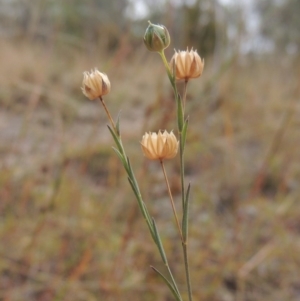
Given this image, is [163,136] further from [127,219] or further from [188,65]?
[127,219]

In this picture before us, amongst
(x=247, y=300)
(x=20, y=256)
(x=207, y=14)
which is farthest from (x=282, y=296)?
(x=207, y=14)

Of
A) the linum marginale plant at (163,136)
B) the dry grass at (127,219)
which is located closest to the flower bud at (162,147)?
Result: the linum marginale plant at (163,136)

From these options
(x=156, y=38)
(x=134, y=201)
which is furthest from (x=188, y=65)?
(x=134, y=201)

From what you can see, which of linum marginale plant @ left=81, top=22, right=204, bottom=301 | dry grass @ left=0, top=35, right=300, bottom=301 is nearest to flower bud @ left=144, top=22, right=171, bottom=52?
linum marginale plant @ left=81, top=22, right=204, bottom=301

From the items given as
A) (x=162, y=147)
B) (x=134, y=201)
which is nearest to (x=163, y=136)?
(x=162, y=147)

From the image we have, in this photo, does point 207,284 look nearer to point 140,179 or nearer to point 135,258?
point 135,258

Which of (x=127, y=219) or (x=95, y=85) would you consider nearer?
(x=95, y=85)

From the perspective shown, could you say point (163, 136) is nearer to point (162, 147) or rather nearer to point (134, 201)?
point (162, 147)

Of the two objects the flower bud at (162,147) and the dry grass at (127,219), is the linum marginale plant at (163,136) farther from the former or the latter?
the dry grass at (127,219)

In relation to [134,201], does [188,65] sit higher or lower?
lower
